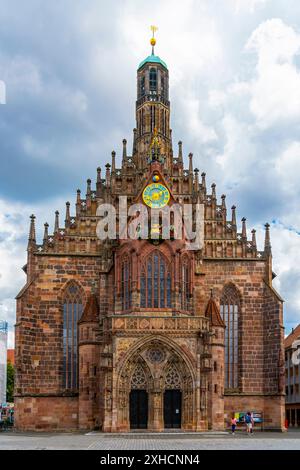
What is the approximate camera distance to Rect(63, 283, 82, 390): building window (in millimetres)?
61344

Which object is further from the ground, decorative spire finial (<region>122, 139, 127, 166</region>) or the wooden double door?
decorative spire finial (<region>122, 139, 127, 166</region>)

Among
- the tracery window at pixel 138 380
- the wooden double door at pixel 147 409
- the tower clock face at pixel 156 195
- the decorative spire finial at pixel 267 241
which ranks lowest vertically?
the wooden double door at pixel 147 409

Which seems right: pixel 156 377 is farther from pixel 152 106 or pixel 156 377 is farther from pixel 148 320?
pixel 152 106

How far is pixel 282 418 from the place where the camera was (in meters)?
60.2

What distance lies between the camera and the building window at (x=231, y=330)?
62281 millimetres

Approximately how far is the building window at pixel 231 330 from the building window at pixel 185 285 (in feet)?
17.0

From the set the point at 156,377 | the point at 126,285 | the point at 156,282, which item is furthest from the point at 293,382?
the point at 156,377

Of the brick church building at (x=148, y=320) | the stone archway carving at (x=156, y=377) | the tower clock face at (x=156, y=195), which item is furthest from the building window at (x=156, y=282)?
the tower clock face at (x=156, y=195)

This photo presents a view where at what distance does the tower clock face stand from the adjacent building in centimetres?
3081

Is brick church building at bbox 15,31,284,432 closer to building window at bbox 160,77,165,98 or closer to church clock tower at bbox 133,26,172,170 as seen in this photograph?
church clock tower at bbox 133,26,172,170

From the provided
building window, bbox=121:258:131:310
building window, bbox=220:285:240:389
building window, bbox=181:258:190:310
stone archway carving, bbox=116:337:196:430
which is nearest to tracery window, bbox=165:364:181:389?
stone archway carving, bbox=116:337:196:430

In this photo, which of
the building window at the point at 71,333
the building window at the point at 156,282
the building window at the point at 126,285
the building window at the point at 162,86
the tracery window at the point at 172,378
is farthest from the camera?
the building window at the point at 162,86

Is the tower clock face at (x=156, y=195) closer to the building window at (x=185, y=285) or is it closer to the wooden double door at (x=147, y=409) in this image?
the building window at (x=185, y=285)
